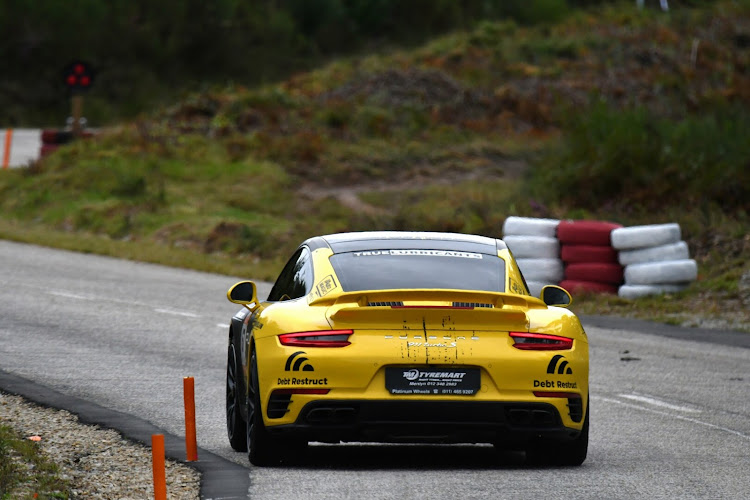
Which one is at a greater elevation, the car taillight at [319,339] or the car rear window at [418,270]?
the car rear window at [418,270]

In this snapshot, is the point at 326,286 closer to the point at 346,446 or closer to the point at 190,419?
the point at 190,419

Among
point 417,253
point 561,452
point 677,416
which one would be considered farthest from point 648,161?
point 561,452

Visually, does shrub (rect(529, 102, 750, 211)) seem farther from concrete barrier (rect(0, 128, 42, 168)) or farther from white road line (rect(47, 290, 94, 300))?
concrete barrier (rect(0, 128, 42, 168))

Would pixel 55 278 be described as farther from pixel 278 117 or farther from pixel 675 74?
pixel 675 74

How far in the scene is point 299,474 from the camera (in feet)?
27.9

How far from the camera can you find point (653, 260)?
20531mm

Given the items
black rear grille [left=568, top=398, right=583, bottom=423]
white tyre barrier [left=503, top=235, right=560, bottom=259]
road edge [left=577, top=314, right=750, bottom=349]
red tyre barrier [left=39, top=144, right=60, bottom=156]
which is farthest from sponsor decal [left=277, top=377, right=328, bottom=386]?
red tyre barrier [left=39, top=144, right=60, bottom=156]

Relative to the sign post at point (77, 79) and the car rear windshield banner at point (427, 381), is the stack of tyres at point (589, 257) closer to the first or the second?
the car rear windshield banner at point (427, 381)

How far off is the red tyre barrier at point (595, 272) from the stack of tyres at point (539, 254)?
201mm

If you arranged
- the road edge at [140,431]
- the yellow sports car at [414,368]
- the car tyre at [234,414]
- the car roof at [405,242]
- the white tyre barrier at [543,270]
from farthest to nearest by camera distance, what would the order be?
1. the white tyre barrier at [543,270]
2. the car tyre at [234,414]
3. the car roof at [405,242]
4. the yellow sports car at [414,368]
5. the road edge at [140,431]

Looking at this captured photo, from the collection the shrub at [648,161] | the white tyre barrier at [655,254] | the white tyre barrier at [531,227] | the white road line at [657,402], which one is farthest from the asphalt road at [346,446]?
the shrub at [648,161]

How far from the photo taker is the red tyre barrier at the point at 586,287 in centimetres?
2091

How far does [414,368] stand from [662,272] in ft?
41.6

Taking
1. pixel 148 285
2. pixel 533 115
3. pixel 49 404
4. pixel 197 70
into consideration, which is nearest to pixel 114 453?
pixel 49 404
